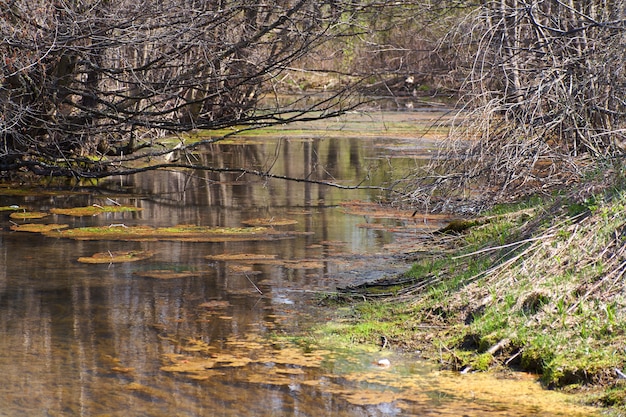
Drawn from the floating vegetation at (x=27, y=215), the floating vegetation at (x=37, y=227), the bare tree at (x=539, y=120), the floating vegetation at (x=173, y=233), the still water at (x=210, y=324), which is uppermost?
the bare tree at (x=539, y=120)

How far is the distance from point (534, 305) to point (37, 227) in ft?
24.1

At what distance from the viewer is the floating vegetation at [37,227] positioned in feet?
39.2

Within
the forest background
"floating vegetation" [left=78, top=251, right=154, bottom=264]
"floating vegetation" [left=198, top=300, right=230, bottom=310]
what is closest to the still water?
"floating vegetation" [left=198, top=300, right=230, bottom=310]

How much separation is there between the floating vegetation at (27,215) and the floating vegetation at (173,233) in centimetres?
117

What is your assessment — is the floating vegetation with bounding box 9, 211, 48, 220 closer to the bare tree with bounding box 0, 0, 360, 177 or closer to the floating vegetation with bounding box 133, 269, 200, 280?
the bare tree with bounding box 0, 0, 360, 177

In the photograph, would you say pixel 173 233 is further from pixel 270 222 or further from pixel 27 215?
pixel 27 215

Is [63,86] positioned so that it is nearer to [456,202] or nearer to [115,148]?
[115,148]

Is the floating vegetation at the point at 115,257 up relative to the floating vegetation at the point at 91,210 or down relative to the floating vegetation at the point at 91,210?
down

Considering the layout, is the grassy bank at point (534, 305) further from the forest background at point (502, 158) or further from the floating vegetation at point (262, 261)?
the floating vegetation at point (262, 261)

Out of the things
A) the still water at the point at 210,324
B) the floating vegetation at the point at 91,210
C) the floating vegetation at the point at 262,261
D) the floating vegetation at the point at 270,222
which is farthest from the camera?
the floating vegetation at the point at 91,210

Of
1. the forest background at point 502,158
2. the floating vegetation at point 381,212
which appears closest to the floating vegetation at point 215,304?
the forest background at point 502,158

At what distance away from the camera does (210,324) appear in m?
7.69

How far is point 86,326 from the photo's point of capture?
7605mm

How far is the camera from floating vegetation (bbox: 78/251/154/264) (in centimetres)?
1013
